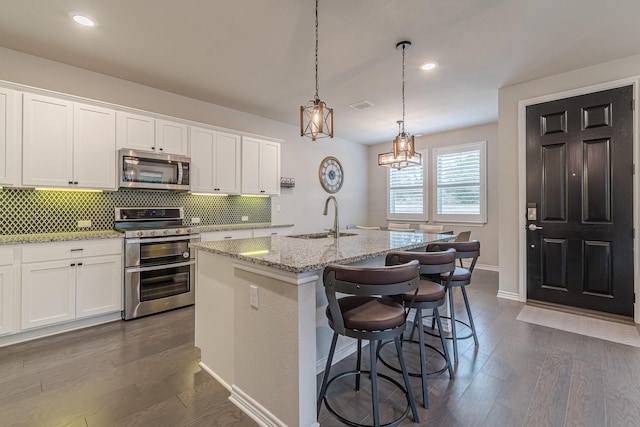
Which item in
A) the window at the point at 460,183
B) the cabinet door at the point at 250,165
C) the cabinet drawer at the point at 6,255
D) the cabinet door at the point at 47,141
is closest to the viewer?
the cabinet drawer at the point at 6,255

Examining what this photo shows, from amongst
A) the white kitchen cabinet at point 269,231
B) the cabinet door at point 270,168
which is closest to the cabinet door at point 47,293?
the white kitchen cabinet at point 269,231

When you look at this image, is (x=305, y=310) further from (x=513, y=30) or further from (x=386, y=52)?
(x=513, y=30)

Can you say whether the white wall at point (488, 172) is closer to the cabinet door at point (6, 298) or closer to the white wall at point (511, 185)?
the white wall at point (511, 185)

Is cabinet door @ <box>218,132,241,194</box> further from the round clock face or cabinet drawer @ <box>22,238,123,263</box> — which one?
the round clock face

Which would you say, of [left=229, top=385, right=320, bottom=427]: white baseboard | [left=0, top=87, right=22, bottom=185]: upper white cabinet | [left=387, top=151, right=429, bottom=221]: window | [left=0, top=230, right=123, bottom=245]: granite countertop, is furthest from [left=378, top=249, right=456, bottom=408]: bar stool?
[left=387, top=151, right=429, bottom=221]: window

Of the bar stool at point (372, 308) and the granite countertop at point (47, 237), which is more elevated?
the granite countertop at point (47, 237)

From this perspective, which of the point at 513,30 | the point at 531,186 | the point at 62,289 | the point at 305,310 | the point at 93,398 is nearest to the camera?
the point at 305,310

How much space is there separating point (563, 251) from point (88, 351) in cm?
496

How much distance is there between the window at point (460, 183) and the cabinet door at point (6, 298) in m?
6.27

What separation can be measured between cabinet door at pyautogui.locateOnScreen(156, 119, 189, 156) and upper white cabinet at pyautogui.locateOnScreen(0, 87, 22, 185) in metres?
1.20

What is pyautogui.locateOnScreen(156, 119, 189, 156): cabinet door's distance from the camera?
363 cm

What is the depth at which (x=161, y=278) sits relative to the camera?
342cm

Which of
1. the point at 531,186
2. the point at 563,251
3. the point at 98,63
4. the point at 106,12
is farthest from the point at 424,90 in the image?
the point at 98,63

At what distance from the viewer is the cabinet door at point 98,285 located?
9.63 feet
